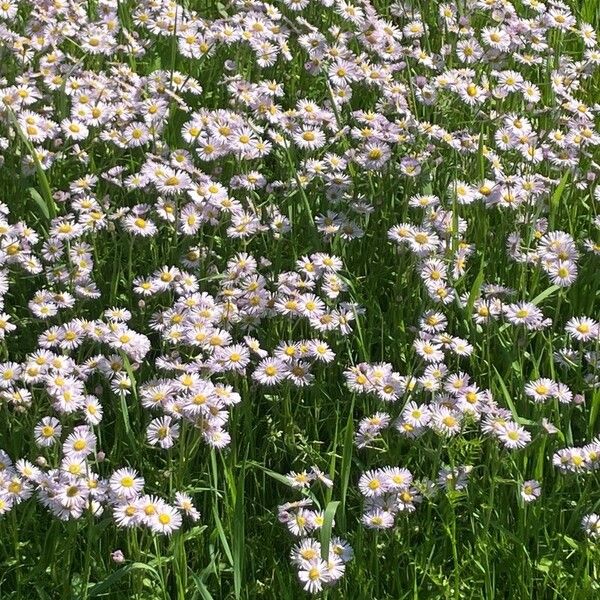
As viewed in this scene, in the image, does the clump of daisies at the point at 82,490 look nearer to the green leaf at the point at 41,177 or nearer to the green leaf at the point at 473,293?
the green leaf at the point at 41,177

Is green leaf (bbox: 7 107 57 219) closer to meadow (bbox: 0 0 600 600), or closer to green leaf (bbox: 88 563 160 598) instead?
meadow (bbox: 0 0 600 600)

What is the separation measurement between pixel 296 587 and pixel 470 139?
5.64 ft

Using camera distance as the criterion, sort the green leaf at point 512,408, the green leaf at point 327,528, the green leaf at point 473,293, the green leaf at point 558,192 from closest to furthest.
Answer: the green leaf at point 327,528, the green leaf at point 512,408, the green leaf at point 473,293, the green leaf at point 558,192

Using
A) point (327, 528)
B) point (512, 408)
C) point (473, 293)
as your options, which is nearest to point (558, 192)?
point (473, 293)

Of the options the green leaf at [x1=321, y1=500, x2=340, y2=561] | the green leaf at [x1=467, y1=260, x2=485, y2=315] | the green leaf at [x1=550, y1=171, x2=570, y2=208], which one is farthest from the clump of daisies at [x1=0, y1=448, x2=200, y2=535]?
the green leaf at [x1=550, y1=171, x2=570, y2=208]

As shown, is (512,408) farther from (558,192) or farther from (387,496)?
(558,192)

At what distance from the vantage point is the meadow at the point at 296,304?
2842 millimetres

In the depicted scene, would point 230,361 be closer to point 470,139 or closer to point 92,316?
point 92,316

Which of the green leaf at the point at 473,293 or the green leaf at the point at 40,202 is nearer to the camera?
the green leaf at the point at 473,293

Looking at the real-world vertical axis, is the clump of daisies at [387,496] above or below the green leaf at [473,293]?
below

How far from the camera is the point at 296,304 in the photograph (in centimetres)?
326

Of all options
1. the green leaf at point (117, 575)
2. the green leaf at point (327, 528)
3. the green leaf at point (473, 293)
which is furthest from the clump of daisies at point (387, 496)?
the green leaf at point (473, 293)

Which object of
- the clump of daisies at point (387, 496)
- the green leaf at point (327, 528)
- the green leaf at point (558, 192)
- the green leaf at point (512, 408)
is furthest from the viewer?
the green leaf at point (558, 192)

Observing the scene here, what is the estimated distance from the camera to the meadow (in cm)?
284
